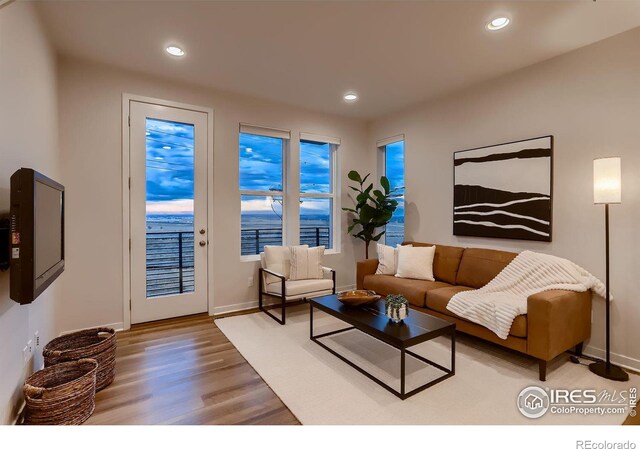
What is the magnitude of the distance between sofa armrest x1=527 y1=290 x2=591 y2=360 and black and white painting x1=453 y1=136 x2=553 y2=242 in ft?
2.57

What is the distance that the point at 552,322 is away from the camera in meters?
2.37

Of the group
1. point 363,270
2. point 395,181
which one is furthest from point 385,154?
point 363,270

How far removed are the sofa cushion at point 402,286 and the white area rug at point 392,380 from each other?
1.58 feet

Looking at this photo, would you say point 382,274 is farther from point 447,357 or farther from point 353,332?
point 447,357

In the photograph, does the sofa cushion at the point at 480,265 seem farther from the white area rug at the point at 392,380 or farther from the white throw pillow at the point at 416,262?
the white area rug at the point at 392,380

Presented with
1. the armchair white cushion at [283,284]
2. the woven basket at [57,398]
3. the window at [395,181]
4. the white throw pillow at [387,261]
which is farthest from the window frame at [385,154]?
the woven basket at [57,398]

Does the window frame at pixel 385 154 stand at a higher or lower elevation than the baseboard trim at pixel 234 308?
higher

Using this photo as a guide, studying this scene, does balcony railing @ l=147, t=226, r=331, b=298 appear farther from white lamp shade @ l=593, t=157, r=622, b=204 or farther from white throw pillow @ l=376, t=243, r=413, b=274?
white lamp shade @ l=593, t=157, r=622, b=204

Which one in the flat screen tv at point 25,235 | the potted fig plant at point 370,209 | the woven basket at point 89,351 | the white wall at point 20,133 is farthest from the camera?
the potted fig plant at point 370,209

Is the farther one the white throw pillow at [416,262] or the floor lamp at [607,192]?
the white throw pillow at [416,262]

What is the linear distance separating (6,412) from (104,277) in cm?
183

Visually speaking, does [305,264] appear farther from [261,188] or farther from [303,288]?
[261,188]

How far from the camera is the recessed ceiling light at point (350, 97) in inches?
160

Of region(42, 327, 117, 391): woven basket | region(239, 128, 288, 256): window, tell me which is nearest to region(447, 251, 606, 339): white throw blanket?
region(239, 128, 288, 256): window
